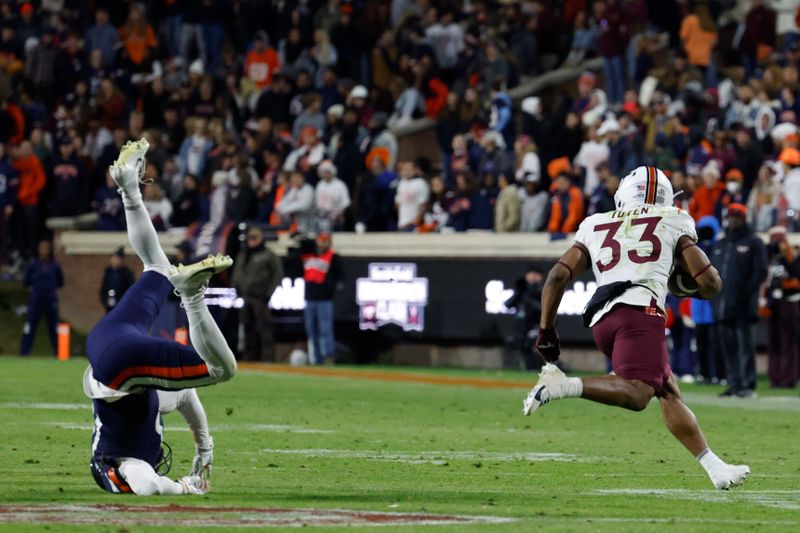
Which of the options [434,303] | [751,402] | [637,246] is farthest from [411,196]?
[637,246]

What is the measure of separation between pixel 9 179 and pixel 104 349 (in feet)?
64.6

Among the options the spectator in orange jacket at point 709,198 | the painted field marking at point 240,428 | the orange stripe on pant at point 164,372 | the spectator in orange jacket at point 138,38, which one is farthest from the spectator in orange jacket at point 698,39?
the orange stripe on pant at point 164,372

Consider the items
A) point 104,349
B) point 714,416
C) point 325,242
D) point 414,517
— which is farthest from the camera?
point 325,242

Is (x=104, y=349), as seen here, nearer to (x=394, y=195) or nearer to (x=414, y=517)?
(x=414, y=517)

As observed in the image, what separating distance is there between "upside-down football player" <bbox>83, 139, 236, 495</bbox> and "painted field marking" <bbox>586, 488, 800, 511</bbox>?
2354 mm

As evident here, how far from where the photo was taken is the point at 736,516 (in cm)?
904

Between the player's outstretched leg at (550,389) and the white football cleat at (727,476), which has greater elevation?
the player's outstretched leg at (550,389)

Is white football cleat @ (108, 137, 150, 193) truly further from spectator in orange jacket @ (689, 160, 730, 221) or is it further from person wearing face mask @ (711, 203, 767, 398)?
spectator in orange jacket @ (689, 160, 730, 221)

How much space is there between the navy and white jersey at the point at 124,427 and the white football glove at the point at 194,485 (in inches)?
10.5

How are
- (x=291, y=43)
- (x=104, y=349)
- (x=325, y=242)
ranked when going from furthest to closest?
(x=291, y=43) < (x=325, y=242) < (x=104, y=349)

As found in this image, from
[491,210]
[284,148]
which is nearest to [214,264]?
[491,210]

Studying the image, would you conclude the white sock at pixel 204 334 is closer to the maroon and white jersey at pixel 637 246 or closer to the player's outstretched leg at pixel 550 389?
the player's outstretched leg at pixel 550 389

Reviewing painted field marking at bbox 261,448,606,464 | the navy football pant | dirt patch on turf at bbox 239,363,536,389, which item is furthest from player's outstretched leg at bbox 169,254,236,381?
dirt patch on turf at bbox 239,363,536,389

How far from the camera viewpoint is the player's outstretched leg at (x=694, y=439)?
10.1 m
